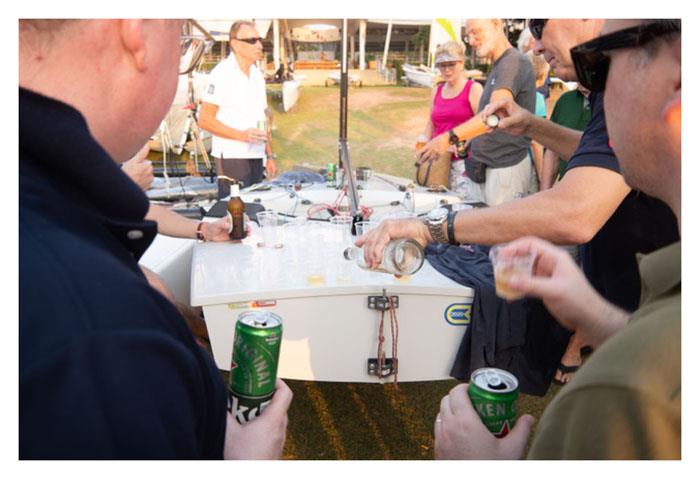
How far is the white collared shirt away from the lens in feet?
14.9

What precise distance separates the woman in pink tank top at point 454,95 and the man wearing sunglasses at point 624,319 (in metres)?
3.32

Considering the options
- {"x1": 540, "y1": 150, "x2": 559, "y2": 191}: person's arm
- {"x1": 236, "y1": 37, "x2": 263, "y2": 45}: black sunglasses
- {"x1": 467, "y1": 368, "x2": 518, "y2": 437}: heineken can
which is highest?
{"x1": 236, "y1": 37, "x2": 263, "y2": 45}: black sunglasses

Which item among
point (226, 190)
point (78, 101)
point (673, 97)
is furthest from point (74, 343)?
point (226, 190)

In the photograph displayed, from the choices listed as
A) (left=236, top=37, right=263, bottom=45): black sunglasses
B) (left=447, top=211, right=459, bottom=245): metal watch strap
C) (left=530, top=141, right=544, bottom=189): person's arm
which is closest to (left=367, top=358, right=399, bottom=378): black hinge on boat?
(left=447, top=211, right=459, bottom=245): metal watch strap

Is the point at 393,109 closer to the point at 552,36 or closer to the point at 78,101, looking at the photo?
the point at 552,36

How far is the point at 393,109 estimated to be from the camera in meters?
14.6

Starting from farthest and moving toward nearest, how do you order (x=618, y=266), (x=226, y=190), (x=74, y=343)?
(x=226, y=190), (x=618, y=266), (x=74, y=343)

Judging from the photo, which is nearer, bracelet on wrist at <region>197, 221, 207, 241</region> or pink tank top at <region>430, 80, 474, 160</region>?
bracelet on wrist at <region>197, 221, 207, 241</region>

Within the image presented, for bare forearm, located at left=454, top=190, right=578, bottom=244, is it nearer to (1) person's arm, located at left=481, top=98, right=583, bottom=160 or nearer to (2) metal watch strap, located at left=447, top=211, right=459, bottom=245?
(2) metal watch strap, located at left=447, top=211, right=459, bottom=245

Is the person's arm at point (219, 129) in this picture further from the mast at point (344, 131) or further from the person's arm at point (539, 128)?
the person's arm at point (539, 128)

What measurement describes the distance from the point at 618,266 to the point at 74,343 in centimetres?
192

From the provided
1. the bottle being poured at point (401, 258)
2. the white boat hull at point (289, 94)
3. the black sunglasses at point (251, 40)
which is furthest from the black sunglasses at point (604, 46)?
the white boat hull at point (289, 94)

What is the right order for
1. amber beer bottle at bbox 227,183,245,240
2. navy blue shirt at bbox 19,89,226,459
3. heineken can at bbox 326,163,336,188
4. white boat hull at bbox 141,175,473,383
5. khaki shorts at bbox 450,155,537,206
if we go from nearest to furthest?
navy blue shirt at bbox 19,89,226,459, white boat hull at bbox 141,175,473,383, amber beer bottle at bbox 227,183,245,240, khaki shorts at bbox 450,155,537,206, heineken can at bbox 326,163,336,188

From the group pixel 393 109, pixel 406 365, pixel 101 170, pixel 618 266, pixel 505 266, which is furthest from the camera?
pixel 393 109
